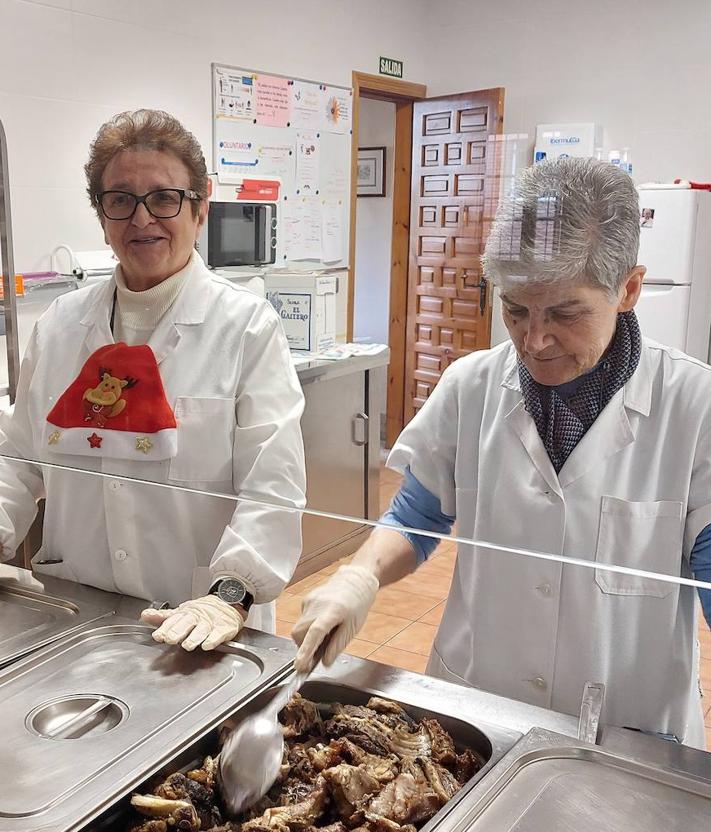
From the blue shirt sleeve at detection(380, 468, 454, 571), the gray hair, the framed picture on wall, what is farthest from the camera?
the framed picture on wall

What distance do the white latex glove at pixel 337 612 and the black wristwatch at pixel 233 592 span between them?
127mm

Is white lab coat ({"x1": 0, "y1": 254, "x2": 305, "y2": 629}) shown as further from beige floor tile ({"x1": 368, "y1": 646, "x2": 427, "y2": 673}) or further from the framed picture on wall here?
the framed picture on wall

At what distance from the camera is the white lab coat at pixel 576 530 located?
2.11 feet

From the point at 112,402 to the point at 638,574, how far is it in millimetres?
714

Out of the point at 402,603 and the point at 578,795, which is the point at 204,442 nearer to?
the point at 402,603

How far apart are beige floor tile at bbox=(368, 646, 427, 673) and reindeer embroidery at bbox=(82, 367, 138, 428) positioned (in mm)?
536

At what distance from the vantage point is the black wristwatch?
802mm

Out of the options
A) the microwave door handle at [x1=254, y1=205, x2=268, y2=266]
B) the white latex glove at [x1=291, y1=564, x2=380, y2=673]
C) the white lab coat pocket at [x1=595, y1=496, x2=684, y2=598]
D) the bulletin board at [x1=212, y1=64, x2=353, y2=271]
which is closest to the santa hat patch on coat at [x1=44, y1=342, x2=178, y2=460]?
the white latex glove at [x1=291, y1=564, x2=380, y2=673]

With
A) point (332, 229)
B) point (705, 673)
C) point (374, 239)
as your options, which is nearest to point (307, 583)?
point (705, 673)

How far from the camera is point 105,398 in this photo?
3.61 ft

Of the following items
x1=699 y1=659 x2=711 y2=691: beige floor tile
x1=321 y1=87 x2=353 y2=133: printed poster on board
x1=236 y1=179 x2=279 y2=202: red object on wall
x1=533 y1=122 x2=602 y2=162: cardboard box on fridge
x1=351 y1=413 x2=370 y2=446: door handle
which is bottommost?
x1=699 y1=659 x2=711 y2=691: beige floor tile

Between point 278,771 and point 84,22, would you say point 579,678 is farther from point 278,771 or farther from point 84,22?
point 84,22

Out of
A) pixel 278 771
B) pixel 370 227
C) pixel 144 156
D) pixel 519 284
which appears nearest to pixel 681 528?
pixel 519 284

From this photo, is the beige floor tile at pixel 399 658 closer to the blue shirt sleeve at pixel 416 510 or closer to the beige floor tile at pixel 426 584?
the beige floor tile at pixel 426 584
